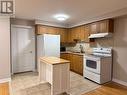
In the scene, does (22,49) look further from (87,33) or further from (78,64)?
(87,33)

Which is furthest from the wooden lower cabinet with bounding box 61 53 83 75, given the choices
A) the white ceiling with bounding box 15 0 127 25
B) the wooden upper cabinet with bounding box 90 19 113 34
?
the white ceiling with bounding box 15 0 127 25

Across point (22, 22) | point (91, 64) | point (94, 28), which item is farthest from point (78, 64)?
point (22, 22)

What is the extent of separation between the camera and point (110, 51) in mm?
4066

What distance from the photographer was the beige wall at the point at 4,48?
389 centimetres

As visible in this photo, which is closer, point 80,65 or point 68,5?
point 68,5

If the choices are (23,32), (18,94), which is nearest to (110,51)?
(18,94)

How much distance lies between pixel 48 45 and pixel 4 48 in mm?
1703

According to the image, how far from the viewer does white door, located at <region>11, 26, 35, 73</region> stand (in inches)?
190

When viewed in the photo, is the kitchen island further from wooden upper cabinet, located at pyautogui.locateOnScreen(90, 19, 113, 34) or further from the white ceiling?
wooden upper cabinet, located at pyautogui.locateOnScreen(90, 19, 113, 34)

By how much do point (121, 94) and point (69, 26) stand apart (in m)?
4.20

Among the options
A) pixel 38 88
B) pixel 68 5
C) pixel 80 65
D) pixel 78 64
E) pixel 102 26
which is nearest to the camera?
pixel 68 5

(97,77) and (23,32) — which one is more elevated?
(23,32)

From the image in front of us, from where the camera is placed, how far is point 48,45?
15.3 ft

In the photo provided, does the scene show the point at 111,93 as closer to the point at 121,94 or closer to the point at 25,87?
the point at 121,94
